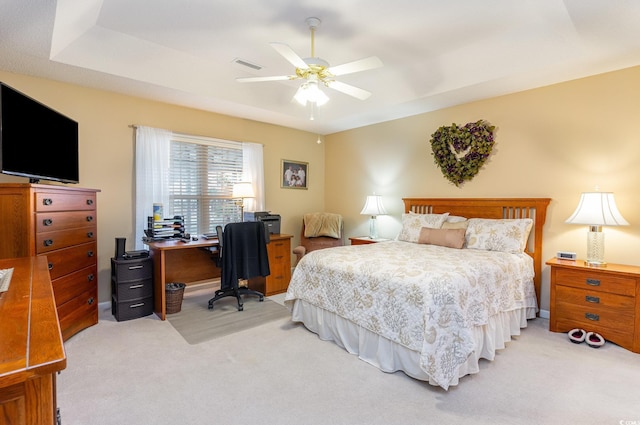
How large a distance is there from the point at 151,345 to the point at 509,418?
2690 millimetres

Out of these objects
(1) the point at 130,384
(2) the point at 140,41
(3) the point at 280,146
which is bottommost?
(1) the point at 130,384

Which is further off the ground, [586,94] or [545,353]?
[586,94]

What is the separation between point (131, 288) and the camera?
336cm

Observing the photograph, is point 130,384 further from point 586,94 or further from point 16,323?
point 586,94

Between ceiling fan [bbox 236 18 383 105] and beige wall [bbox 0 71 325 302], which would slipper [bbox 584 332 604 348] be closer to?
ceiling fan [bbox 236 18 383 105]

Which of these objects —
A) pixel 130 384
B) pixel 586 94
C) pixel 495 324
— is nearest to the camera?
pixel 130 384

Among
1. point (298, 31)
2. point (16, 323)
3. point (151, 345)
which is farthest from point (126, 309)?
point (298, 31)

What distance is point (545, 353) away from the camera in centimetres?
264

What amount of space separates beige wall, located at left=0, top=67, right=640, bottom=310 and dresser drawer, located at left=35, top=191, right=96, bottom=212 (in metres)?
0.62

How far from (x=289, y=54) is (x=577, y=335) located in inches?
134

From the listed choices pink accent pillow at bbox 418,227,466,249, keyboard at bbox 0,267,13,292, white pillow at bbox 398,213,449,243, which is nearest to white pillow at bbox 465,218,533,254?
pink accent pillow at bbox 418,227,466,249

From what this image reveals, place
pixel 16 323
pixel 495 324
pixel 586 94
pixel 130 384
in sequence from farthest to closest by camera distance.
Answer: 1. pixel 586 94
2. pixel 495 324
3. pixel 130 384
4. pixel 16 323

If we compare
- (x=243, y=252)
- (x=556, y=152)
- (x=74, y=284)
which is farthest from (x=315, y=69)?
(x=74, y=284)

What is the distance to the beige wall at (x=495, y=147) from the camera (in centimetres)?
306
